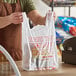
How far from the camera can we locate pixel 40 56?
799 millimetres

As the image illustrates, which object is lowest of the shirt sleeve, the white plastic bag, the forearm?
the white plastic bag

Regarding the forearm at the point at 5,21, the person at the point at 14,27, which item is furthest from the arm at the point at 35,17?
the forearm at the point at 5,21

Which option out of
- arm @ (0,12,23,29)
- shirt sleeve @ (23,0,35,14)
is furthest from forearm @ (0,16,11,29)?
shirt sleeve @ (23,0,35,14)

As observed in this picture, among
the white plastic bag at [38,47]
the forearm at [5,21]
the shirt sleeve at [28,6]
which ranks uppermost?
the shirt sleeve at [28,6]

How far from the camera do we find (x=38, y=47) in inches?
31.5

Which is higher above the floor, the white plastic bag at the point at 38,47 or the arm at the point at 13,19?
the arm at the point at 13,19

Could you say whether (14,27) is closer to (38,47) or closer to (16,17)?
(16,17)

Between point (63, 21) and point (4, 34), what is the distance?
58.1 inches

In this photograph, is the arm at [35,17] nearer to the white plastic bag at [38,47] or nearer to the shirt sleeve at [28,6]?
the shirt sleeve at [28,6]

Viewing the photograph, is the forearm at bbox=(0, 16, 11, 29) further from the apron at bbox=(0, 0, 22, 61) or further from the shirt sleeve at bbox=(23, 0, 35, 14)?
the shirt sleeve at bbox=(23, 0, 35, 14)

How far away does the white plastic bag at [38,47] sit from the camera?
0.80m

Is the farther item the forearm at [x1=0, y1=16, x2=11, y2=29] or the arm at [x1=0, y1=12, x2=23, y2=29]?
the forearm at [x1=0, y1=16, x2=11, y2=29]

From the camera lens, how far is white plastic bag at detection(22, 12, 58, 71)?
80 cm

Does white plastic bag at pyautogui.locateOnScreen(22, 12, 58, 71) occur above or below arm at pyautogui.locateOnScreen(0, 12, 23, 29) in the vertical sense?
below
